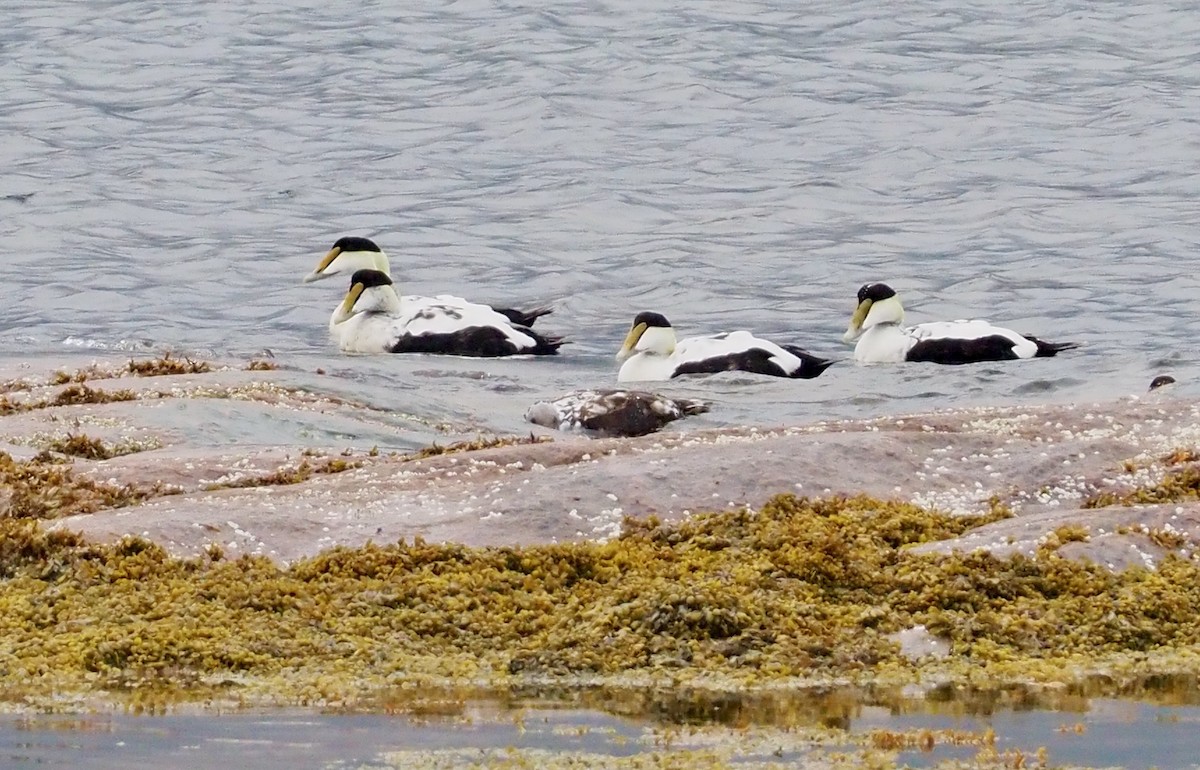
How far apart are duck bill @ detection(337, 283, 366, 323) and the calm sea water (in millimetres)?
584

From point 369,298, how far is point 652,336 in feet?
10.6

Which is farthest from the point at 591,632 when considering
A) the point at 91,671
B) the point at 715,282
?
the point at 715,282

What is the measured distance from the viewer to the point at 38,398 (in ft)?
37.6

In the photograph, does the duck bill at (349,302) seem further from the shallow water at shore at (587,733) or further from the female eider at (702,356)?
the shallow water at shore at (587,733)

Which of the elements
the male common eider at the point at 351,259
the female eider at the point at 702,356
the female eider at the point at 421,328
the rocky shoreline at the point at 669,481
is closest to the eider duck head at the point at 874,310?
the female eider at the point at 702,356

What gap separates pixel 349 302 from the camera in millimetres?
18594

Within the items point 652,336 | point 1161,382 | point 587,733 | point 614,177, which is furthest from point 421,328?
point 587,733

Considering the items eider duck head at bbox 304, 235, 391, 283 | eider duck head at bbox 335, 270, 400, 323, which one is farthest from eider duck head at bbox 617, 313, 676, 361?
eider duck head at bbox 304, 235, 391, 283

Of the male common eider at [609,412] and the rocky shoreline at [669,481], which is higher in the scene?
the rocky shoreline at [669,481]

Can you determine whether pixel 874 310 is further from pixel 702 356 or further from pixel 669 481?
pixel 669 481

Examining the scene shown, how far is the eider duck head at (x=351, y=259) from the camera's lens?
20078 mm

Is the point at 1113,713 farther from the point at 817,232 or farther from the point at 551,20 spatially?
the point at 551,20

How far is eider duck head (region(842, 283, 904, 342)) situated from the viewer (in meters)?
17.3

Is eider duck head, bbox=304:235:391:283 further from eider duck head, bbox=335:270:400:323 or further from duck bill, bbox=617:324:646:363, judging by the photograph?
duck bill, bbox=617:324:646:363
